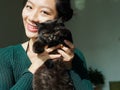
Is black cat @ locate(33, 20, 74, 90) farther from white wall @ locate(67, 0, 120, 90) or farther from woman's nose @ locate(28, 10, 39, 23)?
white wall @ locate(67, 0, 120, 90)

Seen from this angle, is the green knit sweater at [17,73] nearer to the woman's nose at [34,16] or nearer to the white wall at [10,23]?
the woman's nose at [34,16]

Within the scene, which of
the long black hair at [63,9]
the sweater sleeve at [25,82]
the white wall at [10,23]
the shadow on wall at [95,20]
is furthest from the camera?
the shadow on wall at [95,20]

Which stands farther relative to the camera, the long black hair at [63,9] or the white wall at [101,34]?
the white wall at [101,34]

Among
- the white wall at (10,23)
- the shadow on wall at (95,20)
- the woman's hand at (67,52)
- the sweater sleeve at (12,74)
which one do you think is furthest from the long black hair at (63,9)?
the shadow on wall at (95,20)

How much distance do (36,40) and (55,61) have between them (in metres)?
0.11

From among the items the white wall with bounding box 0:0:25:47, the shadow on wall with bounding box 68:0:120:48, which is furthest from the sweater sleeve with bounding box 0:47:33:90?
the shadow on wall with bounding box 68:0:120:48

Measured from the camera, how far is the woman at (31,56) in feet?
3.77

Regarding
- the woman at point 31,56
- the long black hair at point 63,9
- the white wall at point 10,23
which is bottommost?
the woman at point 31,56

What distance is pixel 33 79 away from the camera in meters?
1.14

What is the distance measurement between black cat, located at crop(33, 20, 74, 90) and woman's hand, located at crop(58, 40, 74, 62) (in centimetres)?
2

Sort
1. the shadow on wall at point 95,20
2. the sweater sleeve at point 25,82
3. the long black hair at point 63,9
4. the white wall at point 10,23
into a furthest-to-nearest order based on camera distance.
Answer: the shadow on wall at point 95,20 < the white wall at point 10,23 < the long black hair at point 63,9 < the sweater sleeve at point 25,82

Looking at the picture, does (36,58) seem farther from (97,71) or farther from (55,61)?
(97,71)

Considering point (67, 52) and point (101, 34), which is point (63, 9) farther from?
point (101, 34)

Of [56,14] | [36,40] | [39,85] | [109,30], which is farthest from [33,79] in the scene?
[109,30]
